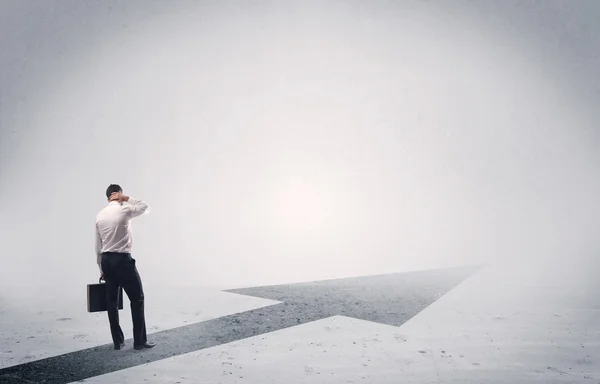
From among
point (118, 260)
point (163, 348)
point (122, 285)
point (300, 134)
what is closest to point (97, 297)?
point (122, 285)

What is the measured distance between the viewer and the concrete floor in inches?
131

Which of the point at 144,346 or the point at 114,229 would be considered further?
the point at 144,346

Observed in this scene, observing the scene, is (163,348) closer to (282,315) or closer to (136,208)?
(136,208)

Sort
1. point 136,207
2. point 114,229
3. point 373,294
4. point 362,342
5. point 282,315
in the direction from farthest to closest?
point 373,294
point 282,315
point 362,342
point 136,207
point 114,229

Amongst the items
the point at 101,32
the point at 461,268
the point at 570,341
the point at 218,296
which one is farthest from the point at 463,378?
the point at 101,32

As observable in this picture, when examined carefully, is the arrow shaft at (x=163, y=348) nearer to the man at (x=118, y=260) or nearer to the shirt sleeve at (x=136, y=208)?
the man at (x=118, y=260)

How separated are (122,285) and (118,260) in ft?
0.66

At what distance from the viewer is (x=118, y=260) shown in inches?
149

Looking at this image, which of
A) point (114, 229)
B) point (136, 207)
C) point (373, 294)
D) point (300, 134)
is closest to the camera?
point (114, 229)

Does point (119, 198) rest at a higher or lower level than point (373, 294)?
higher

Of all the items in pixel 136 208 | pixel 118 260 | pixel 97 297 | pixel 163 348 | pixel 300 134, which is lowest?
pixel 163 348

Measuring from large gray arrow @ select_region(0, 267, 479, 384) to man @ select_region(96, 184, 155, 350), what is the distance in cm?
21

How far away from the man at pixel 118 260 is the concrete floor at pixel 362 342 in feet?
0.71

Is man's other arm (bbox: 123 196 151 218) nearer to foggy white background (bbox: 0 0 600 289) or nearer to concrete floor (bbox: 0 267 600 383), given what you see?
concrete floor (bbox: 0 267 600 383)
